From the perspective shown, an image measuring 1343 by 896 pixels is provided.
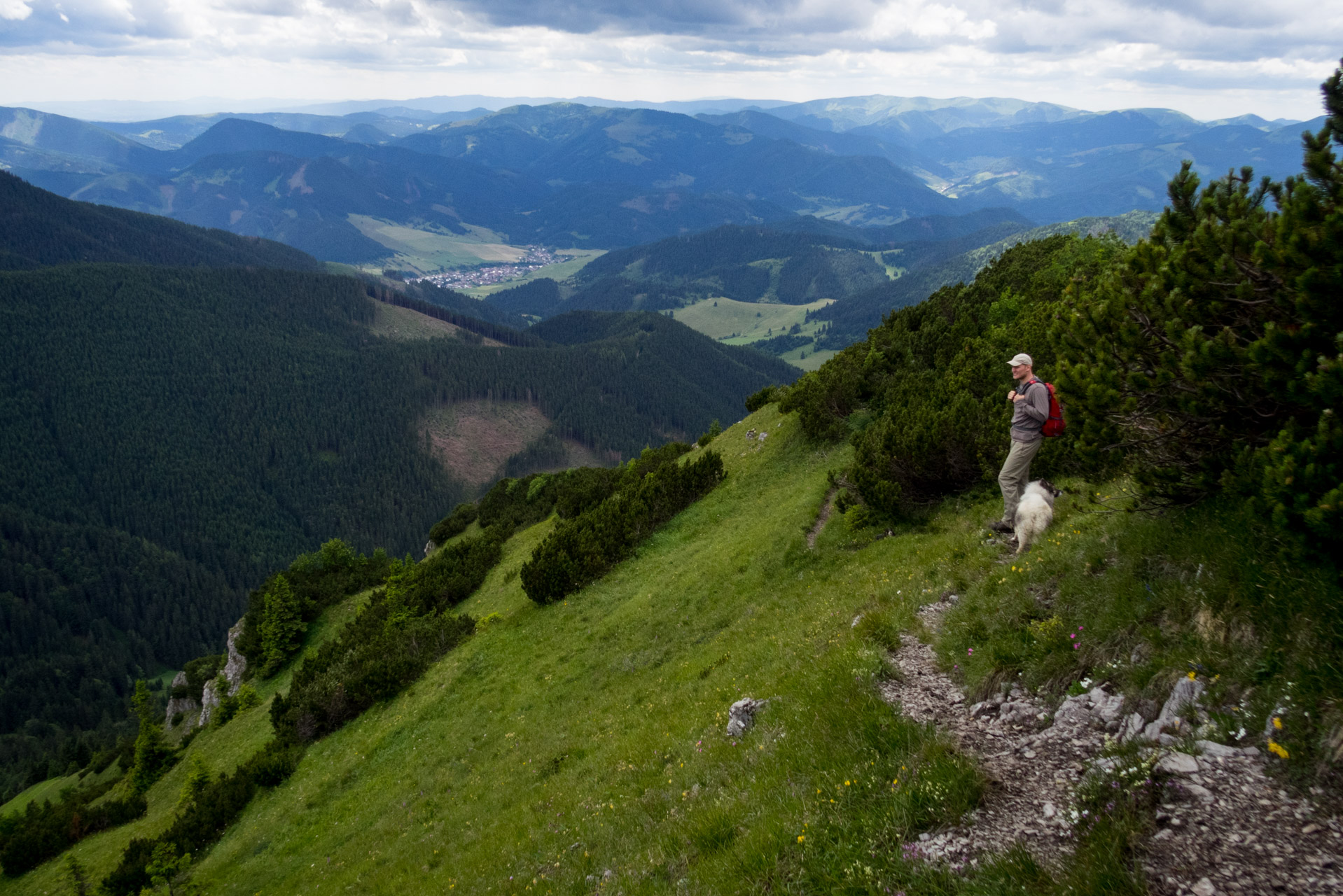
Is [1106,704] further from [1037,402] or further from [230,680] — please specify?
[230,680]

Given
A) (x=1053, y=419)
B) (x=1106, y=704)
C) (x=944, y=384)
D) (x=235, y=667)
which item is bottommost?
(x=235, y=667)

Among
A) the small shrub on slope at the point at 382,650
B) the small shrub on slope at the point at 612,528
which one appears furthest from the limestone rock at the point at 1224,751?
the small shrub on slope at the point at 382,650

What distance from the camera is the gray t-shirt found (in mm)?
13688

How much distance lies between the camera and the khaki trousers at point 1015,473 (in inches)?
573

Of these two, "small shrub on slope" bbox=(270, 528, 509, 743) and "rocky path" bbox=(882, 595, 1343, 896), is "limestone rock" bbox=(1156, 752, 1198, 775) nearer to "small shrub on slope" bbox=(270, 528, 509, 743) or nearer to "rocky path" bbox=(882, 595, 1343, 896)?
"rocky path" bbox=(882, 595, 1343, 896)

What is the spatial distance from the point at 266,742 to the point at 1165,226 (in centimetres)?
4128

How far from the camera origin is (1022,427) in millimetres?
14289

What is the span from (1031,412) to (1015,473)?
191cm

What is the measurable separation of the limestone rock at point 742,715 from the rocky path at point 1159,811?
A: 3.67 m

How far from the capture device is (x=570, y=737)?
64.3 ft

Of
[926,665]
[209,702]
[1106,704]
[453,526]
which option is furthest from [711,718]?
[453,526]

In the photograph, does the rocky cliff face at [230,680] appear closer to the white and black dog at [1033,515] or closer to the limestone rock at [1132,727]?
the white and black dog at [1033,515]

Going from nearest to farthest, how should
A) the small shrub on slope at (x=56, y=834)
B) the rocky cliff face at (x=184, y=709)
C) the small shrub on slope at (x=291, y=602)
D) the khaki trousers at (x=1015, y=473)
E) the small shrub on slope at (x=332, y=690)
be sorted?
the khaki trousers at (x=1015, y=473), the small shrub on slope at (x=332, y=690), the small shrub on slope at (x=56, y=834), the small shrub on slope at (x=291, y=602), the rocky cliff face at (x=184, y=709)

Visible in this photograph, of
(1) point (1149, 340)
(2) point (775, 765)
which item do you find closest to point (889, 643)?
(2) point (775, 765)
